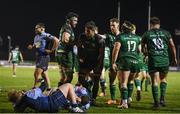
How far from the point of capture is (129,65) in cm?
1308

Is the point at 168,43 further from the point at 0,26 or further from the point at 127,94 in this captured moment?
the point at 0,26

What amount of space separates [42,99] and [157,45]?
377cm

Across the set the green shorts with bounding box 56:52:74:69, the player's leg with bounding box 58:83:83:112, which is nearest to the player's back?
the green shorts with bounding box 56:52:74:69

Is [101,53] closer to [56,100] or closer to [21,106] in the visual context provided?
[56,100]

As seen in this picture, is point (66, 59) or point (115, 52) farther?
point (66, 59)

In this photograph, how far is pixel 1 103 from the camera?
1359 centimetres

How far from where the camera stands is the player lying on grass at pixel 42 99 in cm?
1092

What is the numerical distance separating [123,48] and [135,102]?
2.31 m

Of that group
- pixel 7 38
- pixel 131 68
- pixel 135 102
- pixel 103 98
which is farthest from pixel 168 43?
pixel 7 38

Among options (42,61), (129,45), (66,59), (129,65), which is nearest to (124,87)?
(129,65)

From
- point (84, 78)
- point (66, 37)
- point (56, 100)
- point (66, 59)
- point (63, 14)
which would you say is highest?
point (63, 14)

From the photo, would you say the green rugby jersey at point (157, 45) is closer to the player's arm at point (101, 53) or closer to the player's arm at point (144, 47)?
the player's arm at point (144, 47)

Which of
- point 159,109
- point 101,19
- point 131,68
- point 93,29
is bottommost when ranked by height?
point 159,109

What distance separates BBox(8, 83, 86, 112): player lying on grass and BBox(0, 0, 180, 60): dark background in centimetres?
4893
